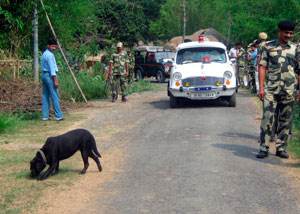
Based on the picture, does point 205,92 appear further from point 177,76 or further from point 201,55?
point 201,55

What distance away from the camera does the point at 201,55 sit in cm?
1511

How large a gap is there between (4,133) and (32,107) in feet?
7.73

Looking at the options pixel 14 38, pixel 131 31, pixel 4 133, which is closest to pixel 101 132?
pixel 4 133

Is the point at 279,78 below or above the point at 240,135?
above

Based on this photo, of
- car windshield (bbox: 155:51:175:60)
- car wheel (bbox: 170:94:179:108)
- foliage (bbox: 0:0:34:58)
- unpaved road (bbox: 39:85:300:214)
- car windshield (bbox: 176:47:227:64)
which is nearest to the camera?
unpaved road (bbox: 39:85:300:214)

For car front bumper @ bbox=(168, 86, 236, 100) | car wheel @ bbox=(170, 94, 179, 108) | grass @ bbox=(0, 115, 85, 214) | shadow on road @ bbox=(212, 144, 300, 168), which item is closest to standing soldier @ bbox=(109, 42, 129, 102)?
car wheel @ bbox=(170, 94, 179, 108)

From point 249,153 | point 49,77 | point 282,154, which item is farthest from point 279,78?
point 49,77

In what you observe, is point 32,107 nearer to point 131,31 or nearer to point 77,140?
point 77,140

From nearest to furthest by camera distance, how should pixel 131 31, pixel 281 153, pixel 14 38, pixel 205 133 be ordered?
pixel 281 153, pixel 205 133, pixel 14 38, pixel 131 31

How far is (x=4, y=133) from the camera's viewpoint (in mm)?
10258

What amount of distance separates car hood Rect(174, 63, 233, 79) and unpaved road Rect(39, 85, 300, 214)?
2128 mm

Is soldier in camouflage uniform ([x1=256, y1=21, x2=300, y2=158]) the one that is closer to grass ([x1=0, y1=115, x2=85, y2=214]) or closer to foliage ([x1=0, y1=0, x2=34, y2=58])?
grass ([x1=0, y1=115, x2=85, y2=214])

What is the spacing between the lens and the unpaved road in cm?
→ 557

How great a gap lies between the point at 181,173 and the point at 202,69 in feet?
25.0
